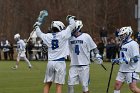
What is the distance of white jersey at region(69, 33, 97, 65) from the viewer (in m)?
16.2

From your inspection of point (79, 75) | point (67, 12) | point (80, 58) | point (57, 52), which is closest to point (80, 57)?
point (80, 58)

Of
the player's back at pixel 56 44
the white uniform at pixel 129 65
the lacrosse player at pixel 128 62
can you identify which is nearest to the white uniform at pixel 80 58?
the player's back at pixel 56 44

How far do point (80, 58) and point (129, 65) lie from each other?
55.3 inches

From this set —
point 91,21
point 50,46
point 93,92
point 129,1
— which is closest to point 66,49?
point 50,46

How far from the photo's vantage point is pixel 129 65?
52.7 feet

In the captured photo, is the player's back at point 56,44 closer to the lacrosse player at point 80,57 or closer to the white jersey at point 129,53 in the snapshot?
the lacrosse player at point 80,57

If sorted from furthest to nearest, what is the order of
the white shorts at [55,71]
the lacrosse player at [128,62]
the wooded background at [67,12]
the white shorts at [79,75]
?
the wooded background at [67,12] < the white shorts at [79,75] < the lacrosse player at [128,62] < the white shorts at [55,71]

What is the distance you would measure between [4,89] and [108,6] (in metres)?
45.8

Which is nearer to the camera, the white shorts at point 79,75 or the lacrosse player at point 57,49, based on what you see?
the lacrosse player at point 57,49

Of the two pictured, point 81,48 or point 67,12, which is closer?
point 81,48

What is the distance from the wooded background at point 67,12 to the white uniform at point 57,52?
1843 inches

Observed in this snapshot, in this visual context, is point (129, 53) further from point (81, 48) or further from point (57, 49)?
point (57, 49)

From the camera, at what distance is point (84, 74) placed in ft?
53.0

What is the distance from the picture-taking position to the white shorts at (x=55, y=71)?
15.6 metres
